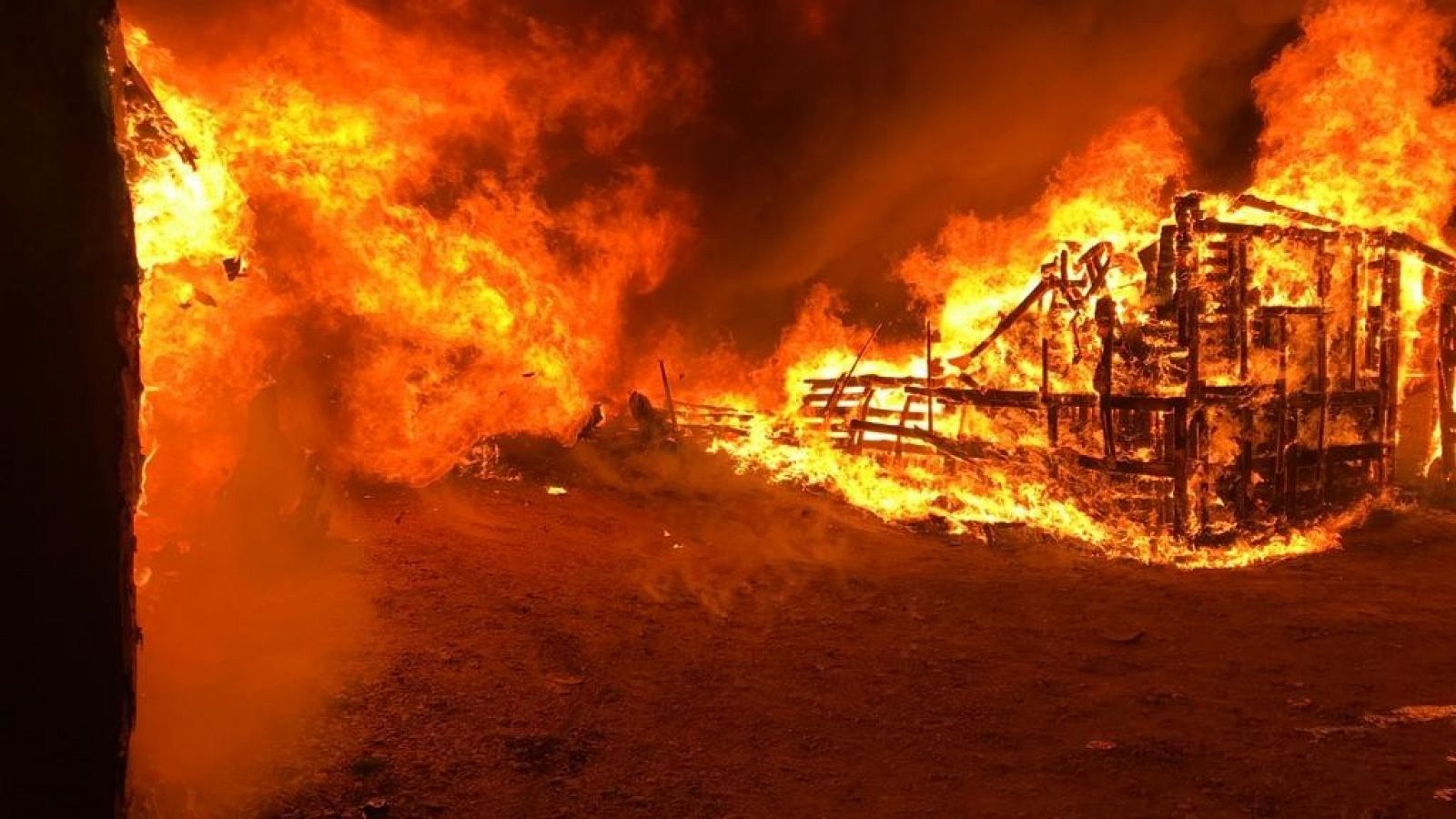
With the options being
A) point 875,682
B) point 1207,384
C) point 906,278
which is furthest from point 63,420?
point 906,278

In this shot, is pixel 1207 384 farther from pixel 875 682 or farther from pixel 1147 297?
pixel 875 682

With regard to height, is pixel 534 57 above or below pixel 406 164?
above

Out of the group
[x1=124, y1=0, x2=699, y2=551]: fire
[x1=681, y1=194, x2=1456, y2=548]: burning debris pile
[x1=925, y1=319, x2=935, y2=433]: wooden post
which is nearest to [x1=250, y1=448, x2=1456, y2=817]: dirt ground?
[x1=681, y1=194, x2=1456, y2=548]: burning debris pile

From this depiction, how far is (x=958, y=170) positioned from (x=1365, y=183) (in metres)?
11.6

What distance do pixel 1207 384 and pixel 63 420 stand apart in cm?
1133

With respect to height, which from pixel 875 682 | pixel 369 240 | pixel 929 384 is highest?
pixel 369 240

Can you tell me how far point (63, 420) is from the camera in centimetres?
308

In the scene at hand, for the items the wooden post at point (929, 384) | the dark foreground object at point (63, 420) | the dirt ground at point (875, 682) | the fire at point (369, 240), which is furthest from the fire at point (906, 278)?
the dark foreground object at point (63, 420)

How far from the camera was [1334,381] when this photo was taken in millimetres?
11547

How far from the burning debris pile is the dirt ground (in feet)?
3.53

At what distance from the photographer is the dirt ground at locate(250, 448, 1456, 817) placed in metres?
4.79

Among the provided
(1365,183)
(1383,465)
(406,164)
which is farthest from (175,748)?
(1365,183)

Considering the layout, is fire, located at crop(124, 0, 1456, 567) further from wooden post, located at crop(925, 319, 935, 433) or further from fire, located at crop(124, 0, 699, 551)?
wooden post, located at crop(925, 319, 935, 433)

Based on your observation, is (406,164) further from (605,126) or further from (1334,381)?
(1334,381)
